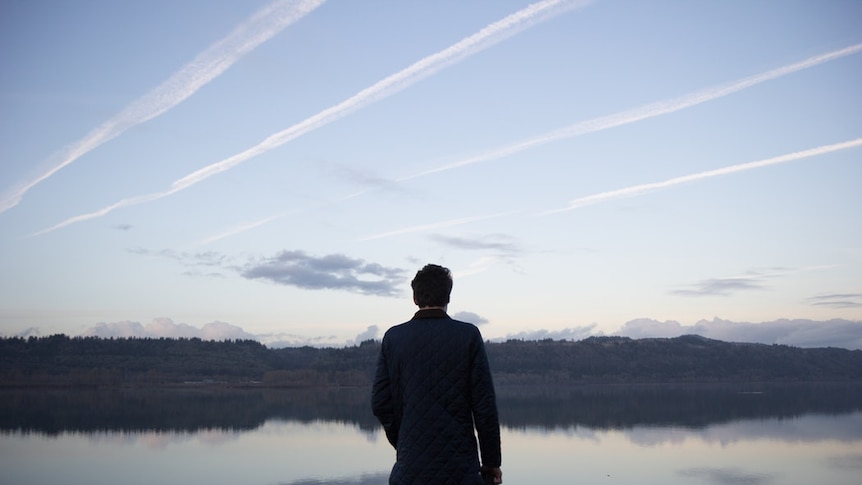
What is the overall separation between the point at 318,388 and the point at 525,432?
310 ft

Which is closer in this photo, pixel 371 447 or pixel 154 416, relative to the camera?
pixel 371 447

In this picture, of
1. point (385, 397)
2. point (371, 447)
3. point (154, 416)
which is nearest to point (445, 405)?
point (385, 397)

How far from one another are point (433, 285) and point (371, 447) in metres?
35.4

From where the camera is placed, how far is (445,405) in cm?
402

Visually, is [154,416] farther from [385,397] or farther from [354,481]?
[385,397]

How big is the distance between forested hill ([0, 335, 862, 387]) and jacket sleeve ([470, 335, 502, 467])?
5246 inches

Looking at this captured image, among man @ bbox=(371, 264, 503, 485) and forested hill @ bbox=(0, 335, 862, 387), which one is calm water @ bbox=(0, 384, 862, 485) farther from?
forested hill @ bbox=(0, 335, 862, 387)

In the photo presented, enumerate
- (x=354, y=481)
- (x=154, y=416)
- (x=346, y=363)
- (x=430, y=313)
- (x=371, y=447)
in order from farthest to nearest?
(x=346, y=363) → (x=154, y=416) → (x=371, y=447) → (x=354, y=481) → (x=430, y=313)

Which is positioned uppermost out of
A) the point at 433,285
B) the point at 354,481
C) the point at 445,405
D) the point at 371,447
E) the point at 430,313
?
the point at 433,285

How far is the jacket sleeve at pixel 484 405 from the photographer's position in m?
3.96

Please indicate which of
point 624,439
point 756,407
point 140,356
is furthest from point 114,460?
point 140,356

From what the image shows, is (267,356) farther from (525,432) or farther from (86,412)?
(525,432)

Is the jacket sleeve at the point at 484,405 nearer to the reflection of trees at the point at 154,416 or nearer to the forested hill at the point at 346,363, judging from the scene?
the reflection of trees at the point at 154,416

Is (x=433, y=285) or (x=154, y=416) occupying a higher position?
(x=433, y=285)
